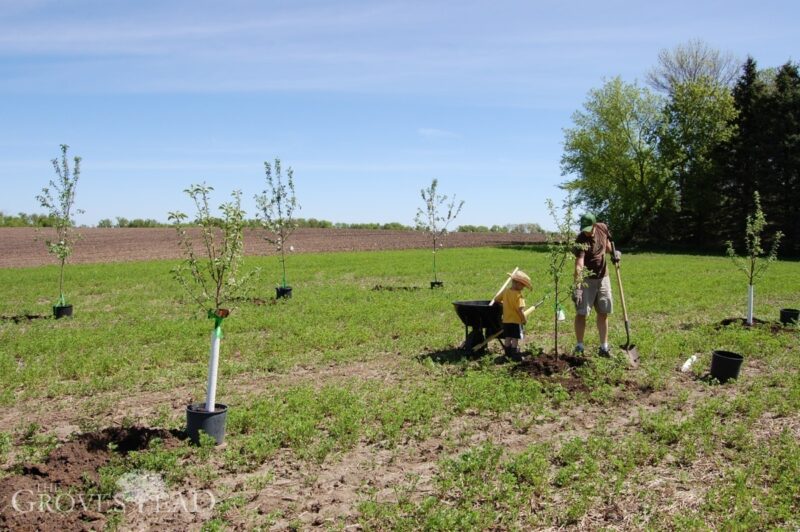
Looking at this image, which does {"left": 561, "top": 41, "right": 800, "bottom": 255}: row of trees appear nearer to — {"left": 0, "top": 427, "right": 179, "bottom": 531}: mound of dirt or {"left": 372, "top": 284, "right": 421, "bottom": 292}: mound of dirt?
{"left": 372, "top": 284, "right": 421, "bottom": 292}: mound of dirt

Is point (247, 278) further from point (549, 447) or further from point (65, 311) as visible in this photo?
point (65, 311)

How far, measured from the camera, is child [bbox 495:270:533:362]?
8656 mm

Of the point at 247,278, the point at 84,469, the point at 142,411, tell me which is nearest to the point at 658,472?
the point at 247,278

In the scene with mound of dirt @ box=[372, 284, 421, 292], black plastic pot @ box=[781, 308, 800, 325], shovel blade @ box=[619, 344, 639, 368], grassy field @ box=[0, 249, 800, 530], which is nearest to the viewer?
grassy field @ box=[0, 249, 800, 530]

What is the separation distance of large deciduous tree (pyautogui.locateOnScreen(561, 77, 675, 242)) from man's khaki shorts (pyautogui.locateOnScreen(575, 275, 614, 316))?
39.3 m

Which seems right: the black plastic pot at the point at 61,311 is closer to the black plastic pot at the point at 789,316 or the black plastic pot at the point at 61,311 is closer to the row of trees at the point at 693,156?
the black plastic pot at the point at 789,316

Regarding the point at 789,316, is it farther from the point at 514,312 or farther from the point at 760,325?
the point at 514,312

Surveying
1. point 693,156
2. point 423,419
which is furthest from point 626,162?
point 423,419

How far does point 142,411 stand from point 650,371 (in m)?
6.62

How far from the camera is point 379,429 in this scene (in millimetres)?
6074

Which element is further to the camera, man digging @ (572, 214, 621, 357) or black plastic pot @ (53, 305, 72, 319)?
black plastic pot @ (53, 305, 72, 319)

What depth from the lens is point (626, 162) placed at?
152ft

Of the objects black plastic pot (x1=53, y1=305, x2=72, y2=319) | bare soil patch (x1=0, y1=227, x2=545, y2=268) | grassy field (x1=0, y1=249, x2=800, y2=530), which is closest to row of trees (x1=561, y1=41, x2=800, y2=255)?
bare soil patch (x1=0, y1=227, x2=545, y2=268)

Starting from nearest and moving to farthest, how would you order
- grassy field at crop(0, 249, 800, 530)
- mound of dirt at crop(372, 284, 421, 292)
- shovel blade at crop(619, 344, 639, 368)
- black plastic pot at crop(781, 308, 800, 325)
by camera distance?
grassy field at crop(0, 249, 800, 530) → shovel blade at crop(619, 344, 639, 368) → black plastic pot at crop(781, 308, 800, 325) → mound of dirt at crop(372, 284, 421, 292)
